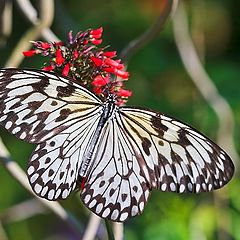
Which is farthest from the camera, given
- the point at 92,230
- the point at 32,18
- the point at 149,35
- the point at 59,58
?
the point at 32,18

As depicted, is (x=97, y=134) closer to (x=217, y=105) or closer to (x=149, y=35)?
(x=149, y=35)

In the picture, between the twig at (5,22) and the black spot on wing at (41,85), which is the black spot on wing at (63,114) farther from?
the twig at (5,22)

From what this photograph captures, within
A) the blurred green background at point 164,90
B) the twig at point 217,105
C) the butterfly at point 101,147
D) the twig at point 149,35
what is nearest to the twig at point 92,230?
the butterfly at point 101,147

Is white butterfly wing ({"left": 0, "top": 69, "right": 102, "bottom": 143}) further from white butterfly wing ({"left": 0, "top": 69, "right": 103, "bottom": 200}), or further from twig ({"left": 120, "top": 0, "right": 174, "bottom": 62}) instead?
twig ({"left": 120, "top": 0, "right": 174, "bottom": 62})

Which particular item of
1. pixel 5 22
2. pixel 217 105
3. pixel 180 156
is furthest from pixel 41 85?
pixel 217 105

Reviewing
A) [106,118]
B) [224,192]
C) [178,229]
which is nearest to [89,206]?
[106,118]

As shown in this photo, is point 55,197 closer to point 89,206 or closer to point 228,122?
point 89,206
